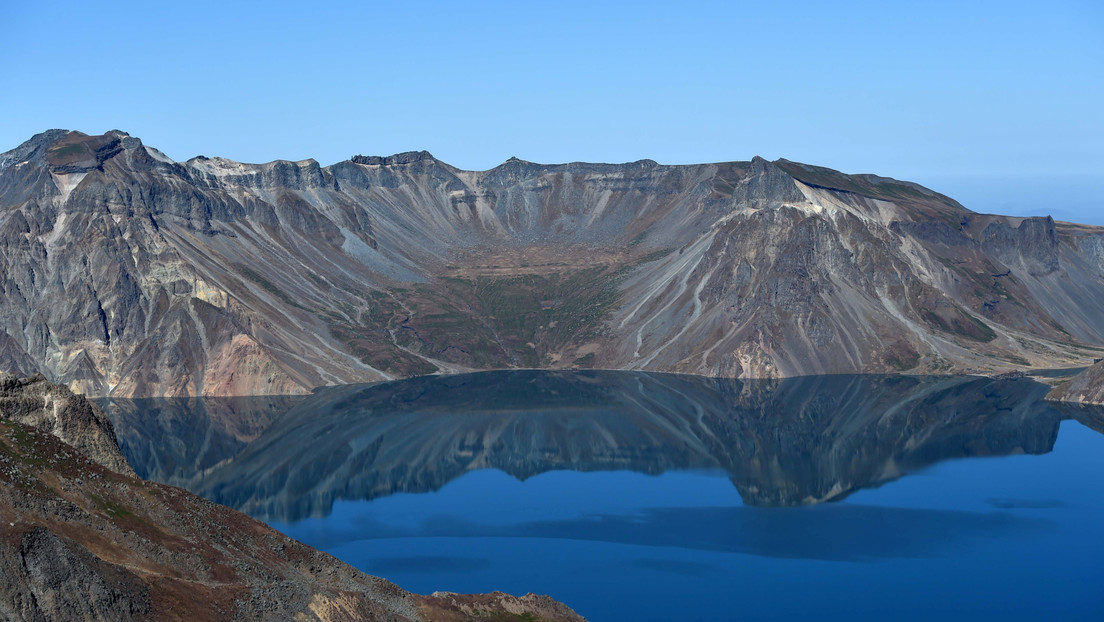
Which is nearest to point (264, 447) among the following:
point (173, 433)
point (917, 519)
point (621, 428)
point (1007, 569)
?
point (173, 433)

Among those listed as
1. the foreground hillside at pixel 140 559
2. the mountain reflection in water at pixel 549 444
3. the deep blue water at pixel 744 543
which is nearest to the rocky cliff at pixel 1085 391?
the mountain reflection in water at pixel 549 444

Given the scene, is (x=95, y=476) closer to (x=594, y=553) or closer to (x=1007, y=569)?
(x=594, y=553)

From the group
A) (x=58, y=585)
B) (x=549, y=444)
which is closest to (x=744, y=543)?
(x=549, y=444)

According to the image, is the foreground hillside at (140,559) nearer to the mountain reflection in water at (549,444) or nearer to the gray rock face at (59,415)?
the gray rock face at (59,415)

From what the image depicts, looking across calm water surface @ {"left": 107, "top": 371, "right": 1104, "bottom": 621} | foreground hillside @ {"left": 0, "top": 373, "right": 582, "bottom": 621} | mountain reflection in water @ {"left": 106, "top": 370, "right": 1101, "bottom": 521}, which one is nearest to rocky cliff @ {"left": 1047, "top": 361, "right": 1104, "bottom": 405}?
mountain reflection in water @ {"left": 106, "top": 370, "right": 1101, "bottom": 521}

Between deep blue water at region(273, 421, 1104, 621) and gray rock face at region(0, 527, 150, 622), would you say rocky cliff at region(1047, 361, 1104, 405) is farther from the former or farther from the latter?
gray rock face at region(0, 527, 150, 622)

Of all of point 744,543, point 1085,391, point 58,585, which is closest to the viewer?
point 58,585

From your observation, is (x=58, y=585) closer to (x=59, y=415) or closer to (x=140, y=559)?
(x=140, y=559)
